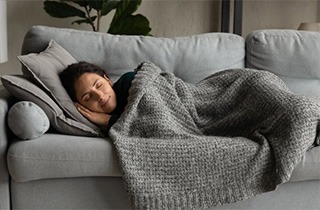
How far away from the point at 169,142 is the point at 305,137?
1.50ft

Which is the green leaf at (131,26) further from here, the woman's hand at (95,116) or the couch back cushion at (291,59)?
the woman's hand at (95,116)

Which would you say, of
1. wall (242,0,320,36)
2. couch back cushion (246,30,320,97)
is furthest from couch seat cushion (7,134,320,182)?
wall (242,0,320,36)

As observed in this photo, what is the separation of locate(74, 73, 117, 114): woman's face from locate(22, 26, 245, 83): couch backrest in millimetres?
329

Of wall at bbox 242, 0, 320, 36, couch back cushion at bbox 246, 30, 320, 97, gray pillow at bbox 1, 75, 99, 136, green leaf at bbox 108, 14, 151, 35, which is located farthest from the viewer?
wall at bbox 242, 0, 320, 36

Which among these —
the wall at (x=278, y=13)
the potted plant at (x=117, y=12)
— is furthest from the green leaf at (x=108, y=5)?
the wall at (x=278, y=13)

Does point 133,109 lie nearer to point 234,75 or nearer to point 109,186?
point 109,186

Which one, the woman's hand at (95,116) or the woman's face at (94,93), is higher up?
the woman's face at (94,93)

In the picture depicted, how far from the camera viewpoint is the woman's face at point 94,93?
210cm

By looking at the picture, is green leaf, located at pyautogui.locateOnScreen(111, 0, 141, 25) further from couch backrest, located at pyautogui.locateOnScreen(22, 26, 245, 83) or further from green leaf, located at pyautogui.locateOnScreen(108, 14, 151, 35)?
couch backrest, located at pyautogui.locateOnScreen(22, 26, 245, 83)

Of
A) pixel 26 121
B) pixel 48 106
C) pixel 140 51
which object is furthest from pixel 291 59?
pixel 26 121

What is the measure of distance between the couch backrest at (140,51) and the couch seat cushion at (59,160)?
649 millimetres

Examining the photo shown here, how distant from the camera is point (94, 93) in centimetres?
209

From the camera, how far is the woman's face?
210cm

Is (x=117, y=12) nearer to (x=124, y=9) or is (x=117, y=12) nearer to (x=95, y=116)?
(x=124, y=9)
